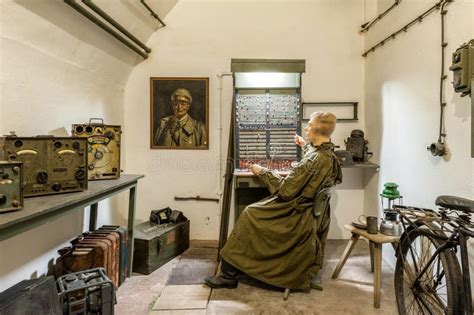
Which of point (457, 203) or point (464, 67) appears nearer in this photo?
point (457, 203)

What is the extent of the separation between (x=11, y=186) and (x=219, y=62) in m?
2.69

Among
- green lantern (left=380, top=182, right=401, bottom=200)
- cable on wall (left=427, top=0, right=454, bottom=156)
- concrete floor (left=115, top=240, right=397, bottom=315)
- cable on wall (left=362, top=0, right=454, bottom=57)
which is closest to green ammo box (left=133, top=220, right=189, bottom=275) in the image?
concrete floor (left=115, top=240, right=397, bottom=315)

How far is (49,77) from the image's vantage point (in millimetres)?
2229

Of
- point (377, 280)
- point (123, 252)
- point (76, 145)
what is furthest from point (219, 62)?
point (377, 280)

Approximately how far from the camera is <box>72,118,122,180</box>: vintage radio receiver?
2.34 m

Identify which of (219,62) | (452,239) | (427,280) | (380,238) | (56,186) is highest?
(219,62)

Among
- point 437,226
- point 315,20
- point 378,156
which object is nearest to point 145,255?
point 437,226

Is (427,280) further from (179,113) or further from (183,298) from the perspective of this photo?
(179,113)

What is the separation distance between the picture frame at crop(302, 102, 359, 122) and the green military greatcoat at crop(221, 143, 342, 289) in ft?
4.28

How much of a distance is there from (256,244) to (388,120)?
6.05ft

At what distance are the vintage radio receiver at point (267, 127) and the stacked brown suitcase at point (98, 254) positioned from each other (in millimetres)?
1437

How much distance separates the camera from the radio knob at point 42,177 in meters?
1.75

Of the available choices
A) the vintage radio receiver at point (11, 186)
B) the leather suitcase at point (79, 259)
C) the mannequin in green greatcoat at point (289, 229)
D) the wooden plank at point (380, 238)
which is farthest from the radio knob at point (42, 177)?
the wooden plank at point (380, 238)

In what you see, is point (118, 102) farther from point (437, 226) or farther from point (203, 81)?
point (437, 226)
